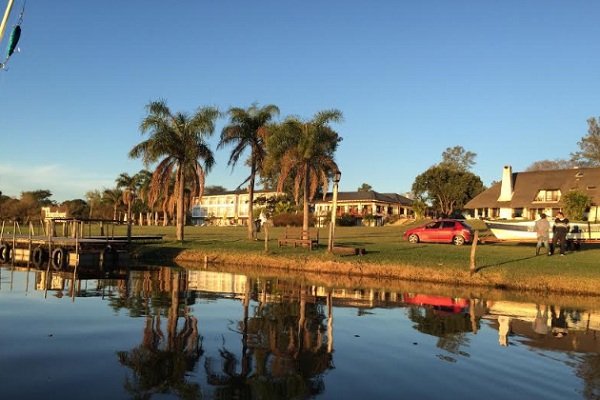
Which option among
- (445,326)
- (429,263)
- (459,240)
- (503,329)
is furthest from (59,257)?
(503,329)

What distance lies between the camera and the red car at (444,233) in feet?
116

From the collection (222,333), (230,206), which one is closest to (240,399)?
(222,333)

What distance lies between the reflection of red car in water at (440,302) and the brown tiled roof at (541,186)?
1904 inches

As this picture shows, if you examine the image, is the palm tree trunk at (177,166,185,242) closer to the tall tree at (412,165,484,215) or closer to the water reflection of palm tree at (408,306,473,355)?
the water reflection of palm tree at (408,306,473,355)

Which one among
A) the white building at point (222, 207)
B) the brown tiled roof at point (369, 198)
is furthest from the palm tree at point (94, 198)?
the brown tiled roof at point (369, 198)

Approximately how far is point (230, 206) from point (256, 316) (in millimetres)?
110409

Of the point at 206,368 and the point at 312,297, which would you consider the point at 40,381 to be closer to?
the point at 206,368

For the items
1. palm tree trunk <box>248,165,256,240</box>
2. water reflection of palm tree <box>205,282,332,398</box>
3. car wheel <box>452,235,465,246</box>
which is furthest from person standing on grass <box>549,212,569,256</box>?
palm tree trunk <box>248,165,256,240</box>

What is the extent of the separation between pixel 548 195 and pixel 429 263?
47722 millimetres

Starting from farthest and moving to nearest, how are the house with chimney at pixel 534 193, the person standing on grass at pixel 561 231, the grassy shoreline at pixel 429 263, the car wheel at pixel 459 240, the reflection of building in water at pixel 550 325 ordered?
the house with chimney at pixel 534 193, the car wheel at pixel 459 240, the person standing on grass at pixel 561 231, the grassy shoreline at pixel 429 263, the reflection of building in water at pixel 550 325

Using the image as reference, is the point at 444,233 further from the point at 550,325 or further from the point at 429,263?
the point at 550,325

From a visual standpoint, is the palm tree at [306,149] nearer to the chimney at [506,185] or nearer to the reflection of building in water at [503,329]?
the reflection of building in water at [503,329]

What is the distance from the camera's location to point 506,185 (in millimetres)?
69000

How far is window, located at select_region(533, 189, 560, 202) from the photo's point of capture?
6444cm
